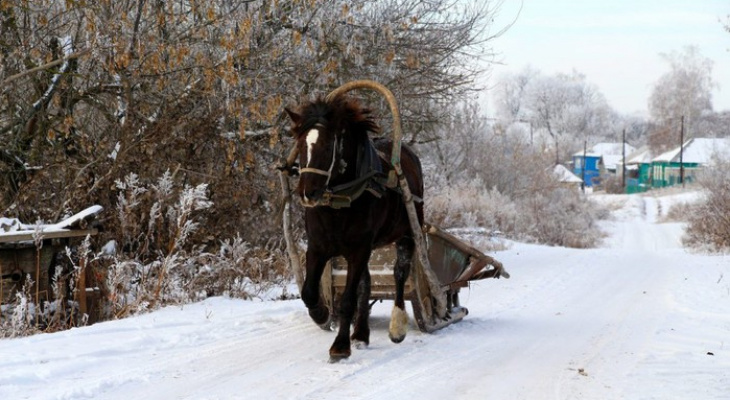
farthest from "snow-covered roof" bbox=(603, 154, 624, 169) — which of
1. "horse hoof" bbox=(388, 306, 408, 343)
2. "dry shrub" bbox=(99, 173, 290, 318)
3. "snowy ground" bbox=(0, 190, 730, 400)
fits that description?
"horse hoof" bbox=(388, 306, 408, 343)

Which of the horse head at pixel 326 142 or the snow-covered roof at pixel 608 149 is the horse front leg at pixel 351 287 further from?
the snow-covered roof at pixel 608 149

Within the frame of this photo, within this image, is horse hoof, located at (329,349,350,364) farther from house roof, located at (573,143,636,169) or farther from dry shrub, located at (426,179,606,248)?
house roof, located at (573,143,636,169)

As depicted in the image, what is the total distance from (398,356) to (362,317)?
24.5 inches

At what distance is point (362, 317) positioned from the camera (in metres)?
7.31

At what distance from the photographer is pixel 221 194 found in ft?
40.9

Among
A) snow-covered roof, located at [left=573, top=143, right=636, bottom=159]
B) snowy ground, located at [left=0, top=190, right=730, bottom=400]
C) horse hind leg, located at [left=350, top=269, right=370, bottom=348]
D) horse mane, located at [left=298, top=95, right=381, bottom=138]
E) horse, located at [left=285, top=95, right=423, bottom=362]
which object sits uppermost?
snow-covered roof, located at [left=573, top=143, right=636, bottom=159]

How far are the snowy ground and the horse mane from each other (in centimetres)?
195

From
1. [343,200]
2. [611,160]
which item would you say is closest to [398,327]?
[343,200]

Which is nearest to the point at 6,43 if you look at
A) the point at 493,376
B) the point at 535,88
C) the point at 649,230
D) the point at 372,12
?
the point at 372,12

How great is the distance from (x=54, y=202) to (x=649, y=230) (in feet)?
122

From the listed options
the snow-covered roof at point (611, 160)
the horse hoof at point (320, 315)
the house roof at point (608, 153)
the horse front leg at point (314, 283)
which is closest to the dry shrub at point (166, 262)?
the horse hoof at point (320, 315)

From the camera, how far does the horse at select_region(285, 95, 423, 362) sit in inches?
253

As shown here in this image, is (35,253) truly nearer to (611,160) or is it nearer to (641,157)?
(641,157)

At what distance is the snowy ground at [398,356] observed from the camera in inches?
218
